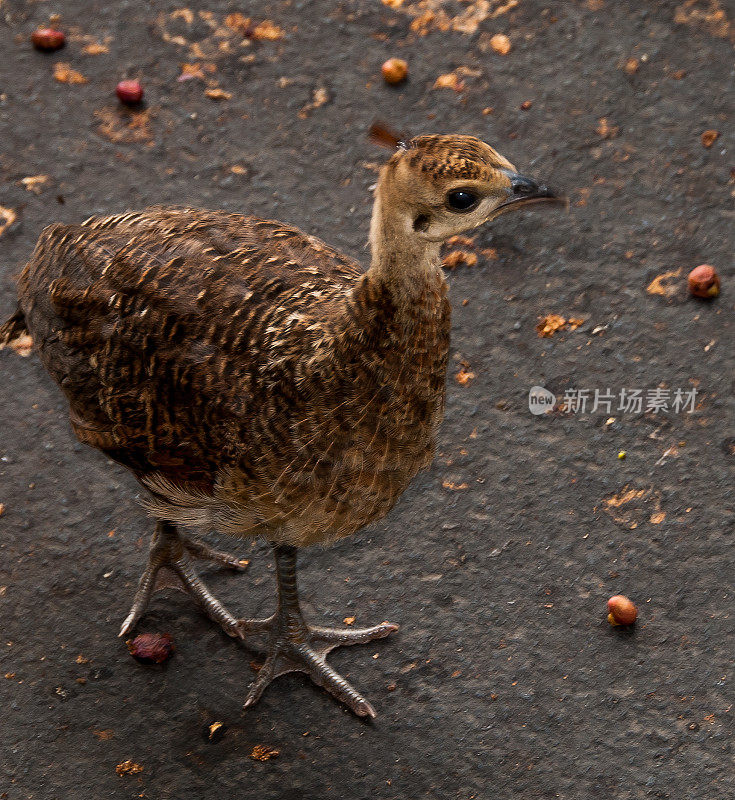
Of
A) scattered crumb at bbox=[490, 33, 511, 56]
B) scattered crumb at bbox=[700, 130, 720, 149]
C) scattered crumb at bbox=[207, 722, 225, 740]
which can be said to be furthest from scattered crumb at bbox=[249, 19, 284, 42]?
scattered crumb at bbox=[207, 722, 225, 740]

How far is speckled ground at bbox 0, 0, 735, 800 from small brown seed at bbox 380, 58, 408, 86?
0.07 meters

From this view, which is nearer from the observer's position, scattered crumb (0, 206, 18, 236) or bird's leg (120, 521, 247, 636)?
bird's leg (120, 521, 247, 636)

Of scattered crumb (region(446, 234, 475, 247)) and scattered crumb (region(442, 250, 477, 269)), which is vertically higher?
scattered crumb (region(446, 234, 475, 247))

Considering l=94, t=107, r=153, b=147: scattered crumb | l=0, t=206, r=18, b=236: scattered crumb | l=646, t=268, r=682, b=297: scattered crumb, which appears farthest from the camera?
l=94, t=107, r=153, b=147: scattered crumb

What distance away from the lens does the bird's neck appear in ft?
8.69

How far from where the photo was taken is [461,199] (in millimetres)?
2625

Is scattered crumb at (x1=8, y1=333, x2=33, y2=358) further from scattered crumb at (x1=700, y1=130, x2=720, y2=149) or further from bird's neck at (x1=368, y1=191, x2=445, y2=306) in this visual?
scattered crumb at (x1=700, y1=130, x2=720, y2=149)

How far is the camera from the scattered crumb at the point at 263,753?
3.42 meters

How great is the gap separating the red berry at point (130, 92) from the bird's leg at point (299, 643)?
9.29 feet

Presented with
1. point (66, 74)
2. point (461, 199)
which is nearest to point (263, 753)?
point (461, 199)

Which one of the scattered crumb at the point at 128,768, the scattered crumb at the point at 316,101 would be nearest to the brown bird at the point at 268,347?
the scattered crumb at the point at 128,768

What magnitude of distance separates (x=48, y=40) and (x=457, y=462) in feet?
10.5

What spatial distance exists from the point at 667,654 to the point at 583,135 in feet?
8.40

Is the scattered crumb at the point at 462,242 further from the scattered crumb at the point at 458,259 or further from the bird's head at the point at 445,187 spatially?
the bird's head at the point at 445,187
